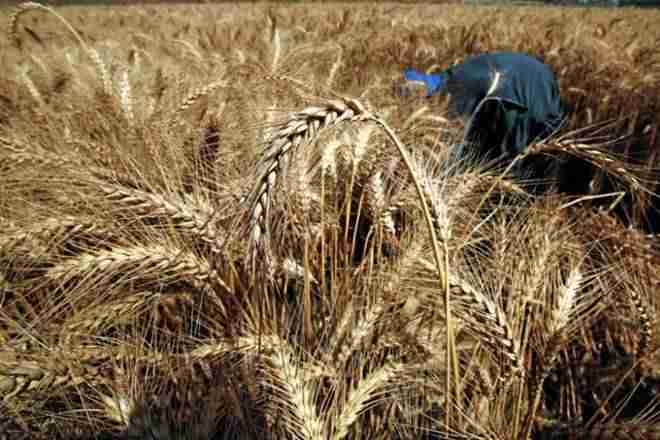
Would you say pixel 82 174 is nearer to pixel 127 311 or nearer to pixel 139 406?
pixel 127 311

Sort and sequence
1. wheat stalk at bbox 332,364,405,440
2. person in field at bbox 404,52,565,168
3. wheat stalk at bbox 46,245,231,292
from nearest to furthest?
wheat stalk at bbox 332,364,405,440 → wheat stalk at bbox 46,245,231,292 → person in field at bbox 404,52,565,168

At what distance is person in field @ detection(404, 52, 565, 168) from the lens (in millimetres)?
2588

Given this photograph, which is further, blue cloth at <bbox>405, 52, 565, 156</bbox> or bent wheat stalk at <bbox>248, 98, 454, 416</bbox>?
blue cloth at <bbox>405, 52, 565, 156</bbox>

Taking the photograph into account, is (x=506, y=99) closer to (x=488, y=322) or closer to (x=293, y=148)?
(x=488, y=322)

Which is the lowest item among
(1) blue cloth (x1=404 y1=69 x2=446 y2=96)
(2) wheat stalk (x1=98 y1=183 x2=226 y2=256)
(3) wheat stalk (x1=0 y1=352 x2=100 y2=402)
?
(3) wheat stalk (x1=0 y1=352 x2=100 y2=402)

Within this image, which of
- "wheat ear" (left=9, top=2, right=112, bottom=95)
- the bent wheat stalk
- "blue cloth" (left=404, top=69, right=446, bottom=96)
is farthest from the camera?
"blue cloth" (left=404, top=69, right=446, bottom=96)

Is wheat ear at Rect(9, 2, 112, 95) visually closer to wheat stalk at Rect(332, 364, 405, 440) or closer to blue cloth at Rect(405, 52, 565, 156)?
wheat stalk at Rect(332, 364, 405, 440)

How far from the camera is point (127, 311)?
1128 millimetres

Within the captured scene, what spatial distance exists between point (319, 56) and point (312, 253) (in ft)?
7.58

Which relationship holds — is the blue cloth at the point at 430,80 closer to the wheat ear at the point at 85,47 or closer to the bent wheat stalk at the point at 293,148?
the wheat ear at the point at 85,47

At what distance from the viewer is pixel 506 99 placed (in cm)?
245

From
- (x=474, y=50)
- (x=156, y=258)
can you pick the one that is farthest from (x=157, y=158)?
(x=474, y=50)

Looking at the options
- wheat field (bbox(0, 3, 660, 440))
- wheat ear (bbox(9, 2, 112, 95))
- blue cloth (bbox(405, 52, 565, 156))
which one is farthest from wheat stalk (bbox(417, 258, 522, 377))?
blue cloth (bbox(405, 52, 565, 156))

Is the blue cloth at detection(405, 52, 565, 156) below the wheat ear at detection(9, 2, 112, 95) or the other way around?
below
